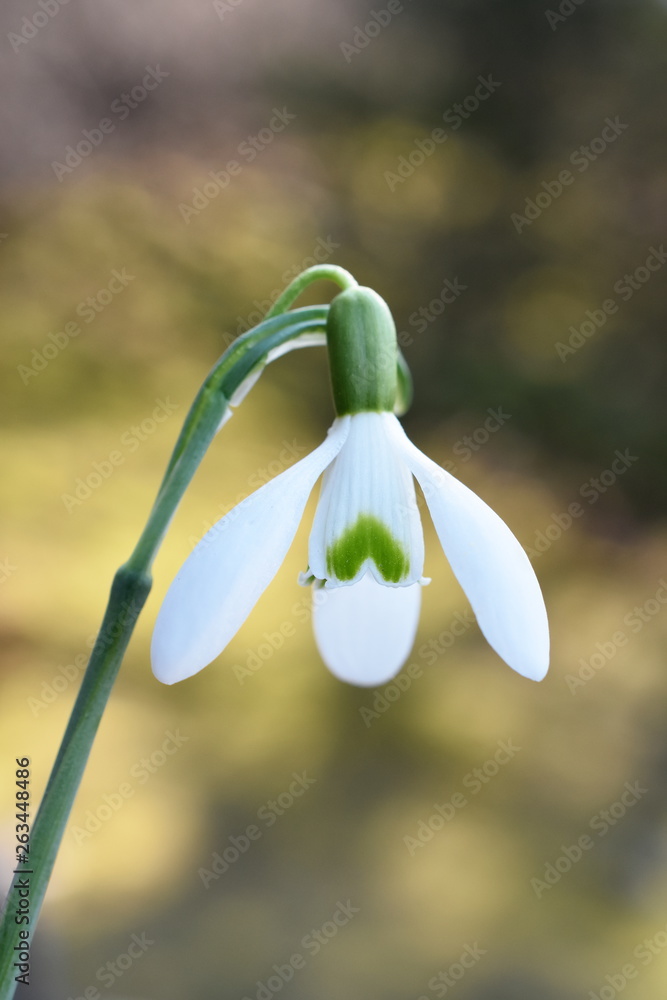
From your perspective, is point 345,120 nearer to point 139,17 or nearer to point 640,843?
point 139,17

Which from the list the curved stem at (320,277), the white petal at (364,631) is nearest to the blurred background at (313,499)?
the white petal at (364,631)

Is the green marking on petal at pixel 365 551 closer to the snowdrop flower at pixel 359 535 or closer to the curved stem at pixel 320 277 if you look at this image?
the snowdrop flower at pixel 359 535

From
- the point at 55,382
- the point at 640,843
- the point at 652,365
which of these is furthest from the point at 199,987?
the point at 652,365

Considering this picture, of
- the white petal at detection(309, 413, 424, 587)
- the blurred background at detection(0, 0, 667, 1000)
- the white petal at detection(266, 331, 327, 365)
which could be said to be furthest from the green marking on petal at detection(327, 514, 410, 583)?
the blurred background at detection(0, 0, 667, 1000)

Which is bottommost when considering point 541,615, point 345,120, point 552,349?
point 541,615

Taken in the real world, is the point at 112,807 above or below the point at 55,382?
below

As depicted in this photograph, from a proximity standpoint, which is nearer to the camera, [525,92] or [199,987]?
[199,987]

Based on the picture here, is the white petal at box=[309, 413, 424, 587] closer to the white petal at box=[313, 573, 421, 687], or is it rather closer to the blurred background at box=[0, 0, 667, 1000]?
the white petal at box=[313, 573, 421, 687]
